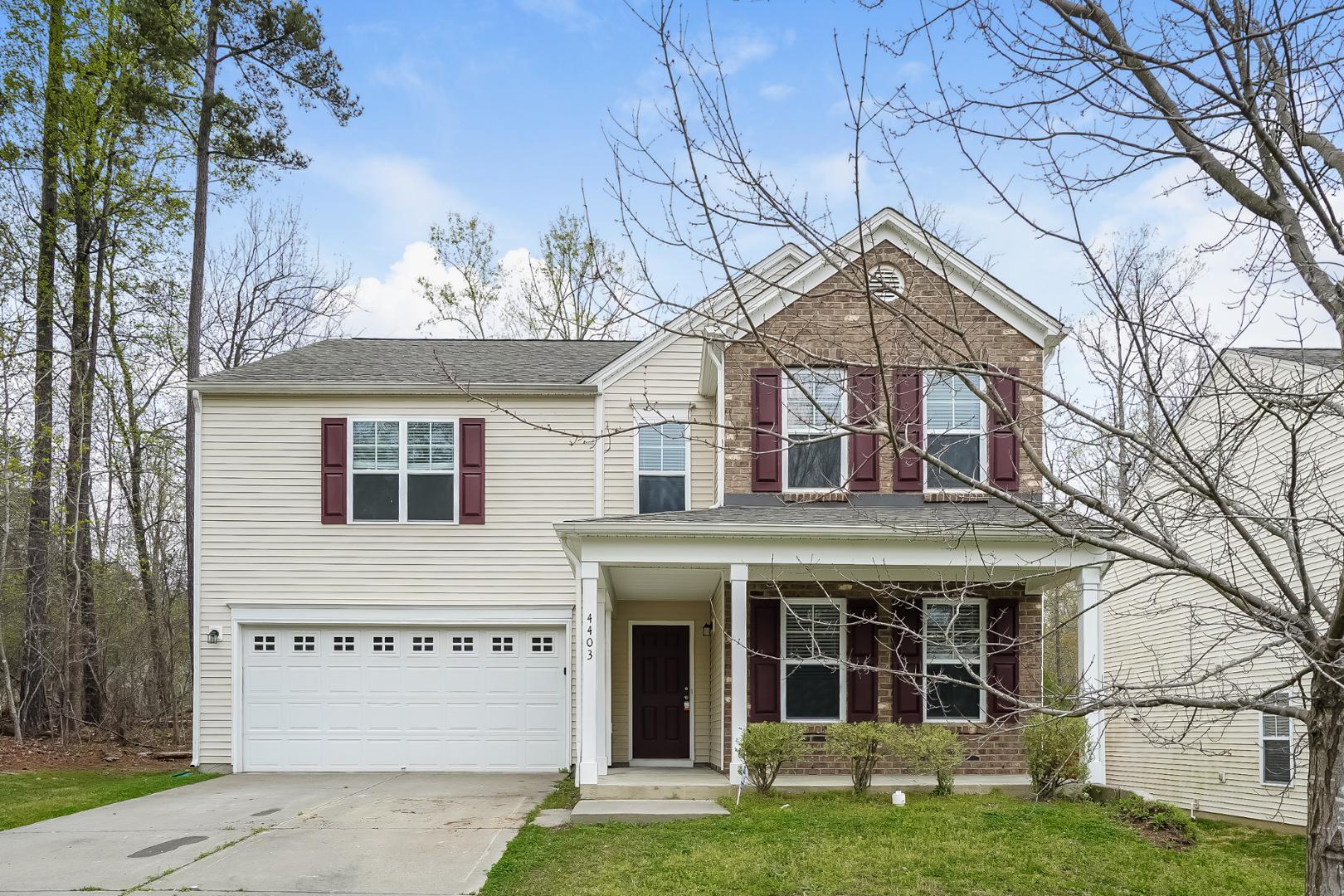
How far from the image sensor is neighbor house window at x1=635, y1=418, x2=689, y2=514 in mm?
15047

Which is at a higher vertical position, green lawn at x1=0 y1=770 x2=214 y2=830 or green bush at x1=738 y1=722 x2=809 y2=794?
green bush at x1=738 y1=722 x2=809 y2=794

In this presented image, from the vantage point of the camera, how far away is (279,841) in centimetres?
945

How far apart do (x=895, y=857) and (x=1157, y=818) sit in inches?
121

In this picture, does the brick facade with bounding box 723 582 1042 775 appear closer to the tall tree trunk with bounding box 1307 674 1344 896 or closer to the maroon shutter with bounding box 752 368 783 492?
the maroon shutter with bounding box 752 368 783 492

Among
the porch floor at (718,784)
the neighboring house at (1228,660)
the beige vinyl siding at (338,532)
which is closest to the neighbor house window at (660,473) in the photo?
the beige vinyl siding at (338,532)

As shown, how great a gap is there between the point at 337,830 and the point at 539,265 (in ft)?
58.6

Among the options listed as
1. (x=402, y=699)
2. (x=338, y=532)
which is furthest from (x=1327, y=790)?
(x=338, y=532)

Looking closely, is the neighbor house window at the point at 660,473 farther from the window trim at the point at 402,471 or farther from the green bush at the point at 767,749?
the green bush at the point at 767,749

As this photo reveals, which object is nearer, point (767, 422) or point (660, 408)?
point (767, 422)

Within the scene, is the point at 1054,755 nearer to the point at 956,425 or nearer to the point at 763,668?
the point at 763,668

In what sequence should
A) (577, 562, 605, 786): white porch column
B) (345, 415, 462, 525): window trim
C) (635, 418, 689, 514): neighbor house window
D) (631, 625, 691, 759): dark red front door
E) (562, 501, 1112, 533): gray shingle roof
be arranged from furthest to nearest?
(345, 415, 462, 525): window trim < (635, 418, 689, 514): neighbor house window < (631, 625, 691, 759): dark red front door < (562, 501, 1112, 533): gray shingle roof < (577, 562, 605, 786): white porch column

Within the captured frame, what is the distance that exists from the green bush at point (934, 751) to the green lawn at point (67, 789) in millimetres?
8574

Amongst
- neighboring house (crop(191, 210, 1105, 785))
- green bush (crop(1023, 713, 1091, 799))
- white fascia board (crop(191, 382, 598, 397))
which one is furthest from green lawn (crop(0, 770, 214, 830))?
green bush (crop(1023, 713, 1091, 799))

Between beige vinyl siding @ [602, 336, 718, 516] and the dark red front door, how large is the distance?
1.79 meters
